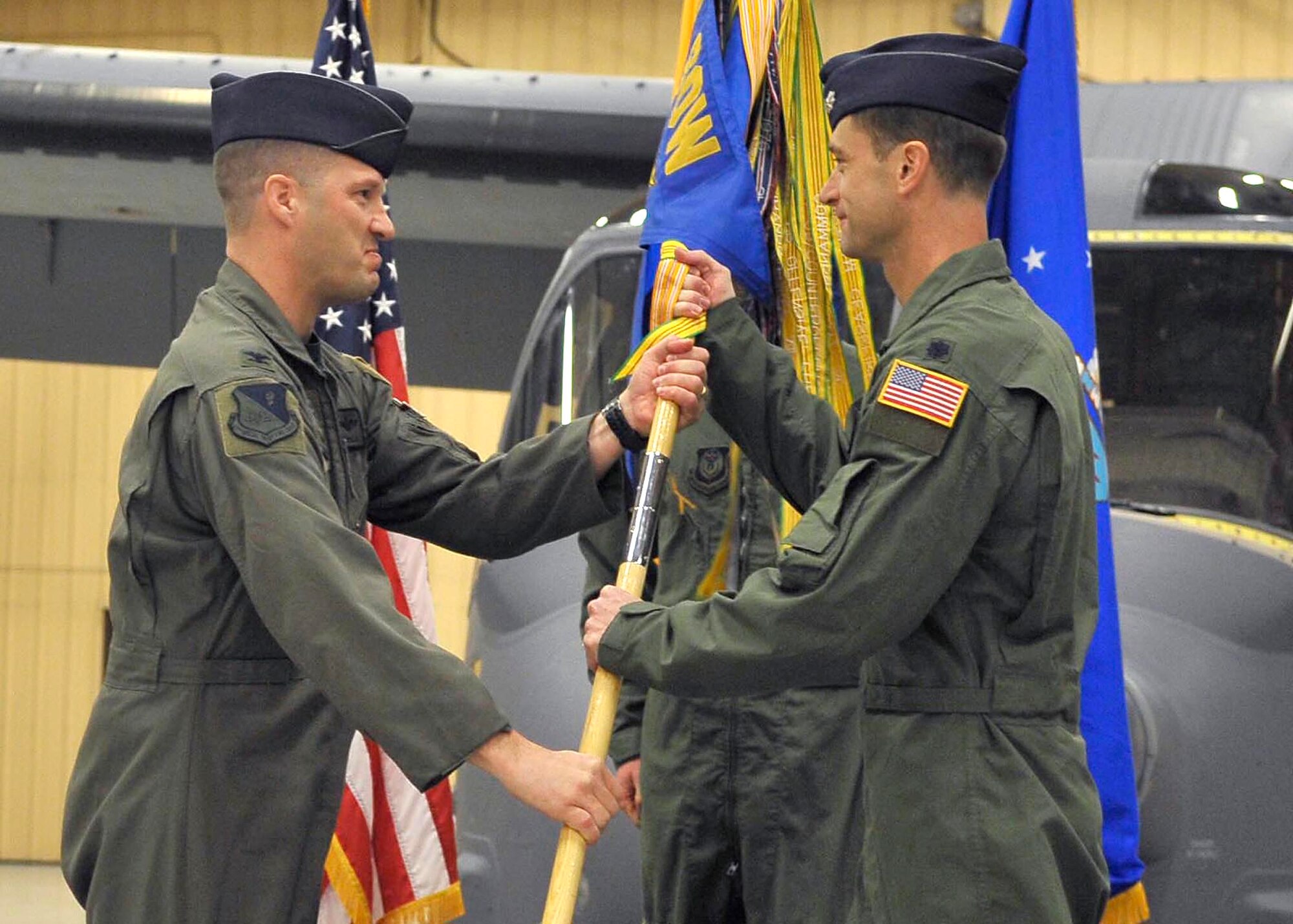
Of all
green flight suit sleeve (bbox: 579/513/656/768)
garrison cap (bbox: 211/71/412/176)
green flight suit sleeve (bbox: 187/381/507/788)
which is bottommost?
green flight suit sleeve (bbox: 579/513/656/768)

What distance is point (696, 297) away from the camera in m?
3.10

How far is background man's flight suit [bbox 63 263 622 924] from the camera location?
2428mm

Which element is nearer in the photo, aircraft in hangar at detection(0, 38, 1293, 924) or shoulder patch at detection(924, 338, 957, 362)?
shoulder patch at detection(924, 338, 957, 362)

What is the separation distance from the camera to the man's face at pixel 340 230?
279 centimetres

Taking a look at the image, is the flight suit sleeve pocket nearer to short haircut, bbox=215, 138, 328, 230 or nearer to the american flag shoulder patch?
short haircut, bbox=215, 138, 328, 230

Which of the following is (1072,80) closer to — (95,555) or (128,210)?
(128,210)

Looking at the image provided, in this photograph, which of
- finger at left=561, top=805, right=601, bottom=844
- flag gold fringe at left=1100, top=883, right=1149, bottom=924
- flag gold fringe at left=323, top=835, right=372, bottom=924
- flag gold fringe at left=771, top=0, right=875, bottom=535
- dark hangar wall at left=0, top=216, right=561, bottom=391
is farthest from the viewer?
dark hangar wall at left=0, top=216, right=561, bottom=391

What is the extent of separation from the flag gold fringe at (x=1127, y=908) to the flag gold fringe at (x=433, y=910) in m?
1.53

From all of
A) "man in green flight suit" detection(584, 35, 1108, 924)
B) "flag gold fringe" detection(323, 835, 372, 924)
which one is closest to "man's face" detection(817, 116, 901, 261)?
"man in green flight suit" detection(584, 35, 1108, 924)

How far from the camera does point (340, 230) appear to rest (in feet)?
9.18

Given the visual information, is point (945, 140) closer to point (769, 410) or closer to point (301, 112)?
point (769, 410)

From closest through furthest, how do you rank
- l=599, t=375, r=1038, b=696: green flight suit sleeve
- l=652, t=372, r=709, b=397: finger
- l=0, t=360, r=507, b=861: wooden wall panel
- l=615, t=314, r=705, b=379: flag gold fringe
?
l=599, t=375, r=1038, b=696: green flight suit sleeve, l=652, t=372, r=709, b=397: finger, l=615, t=314, r=705, b=379: flag gold fringe, l=0, t=360, r=507, b=861: wooden wall panel

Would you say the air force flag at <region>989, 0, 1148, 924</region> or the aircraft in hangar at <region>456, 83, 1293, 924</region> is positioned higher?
Result: the air force flag at <region>989, 0, 1148, 924</region>

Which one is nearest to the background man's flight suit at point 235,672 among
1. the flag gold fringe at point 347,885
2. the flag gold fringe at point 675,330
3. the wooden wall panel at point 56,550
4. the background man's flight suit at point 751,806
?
the flag gold fringe at point 675,330
